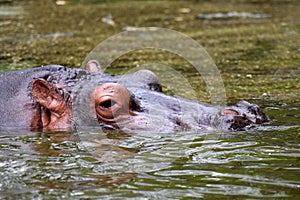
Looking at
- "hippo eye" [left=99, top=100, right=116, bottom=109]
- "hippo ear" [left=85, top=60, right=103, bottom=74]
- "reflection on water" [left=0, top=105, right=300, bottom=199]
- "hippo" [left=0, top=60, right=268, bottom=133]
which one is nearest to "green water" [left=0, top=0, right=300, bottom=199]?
"reflection on water" [left=0, top=105, right=300, bottom=199]

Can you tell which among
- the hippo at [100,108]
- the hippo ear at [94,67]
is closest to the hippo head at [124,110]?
the hippo at [100,108]

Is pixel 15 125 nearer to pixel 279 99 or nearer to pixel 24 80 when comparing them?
pixel 24 80

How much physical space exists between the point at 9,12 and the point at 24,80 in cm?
922

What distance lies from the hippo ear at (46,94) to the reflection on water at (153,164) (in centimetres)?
26

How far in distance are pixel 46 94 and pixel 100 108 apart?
0.48 meters

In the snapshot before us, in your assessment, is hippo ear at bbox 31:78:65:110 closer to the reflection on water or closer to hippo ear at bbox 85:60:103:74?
the reflection on water

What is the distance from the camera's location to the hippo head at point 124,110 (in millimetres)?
5398

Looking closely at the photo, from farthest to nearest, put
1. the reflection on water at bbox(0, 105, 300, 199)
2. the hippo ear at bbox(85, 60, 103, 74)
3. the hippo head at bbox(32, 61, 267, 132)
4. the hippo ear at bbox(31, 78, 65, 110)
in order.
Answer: the hippo ear at bbox(85, 60, 103, 74) < the hippo ear at bbox(31, 78, 65, 110) < the hippo head at bbox(32, 61, 267, 132) < the reflection on water at bbox(0, 105, 300, 199)

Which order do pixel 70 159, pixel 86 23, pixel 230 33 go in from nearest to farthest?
pixel 70 159 → pixel 230 33 → pixel 86 23

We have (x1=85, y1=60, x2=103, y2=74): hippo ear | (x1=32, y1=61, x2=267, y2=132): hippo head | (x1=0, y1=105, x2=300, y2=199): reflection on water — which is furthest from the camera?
(x1=85, y1=60, x2=103, y2=74): hippo ear

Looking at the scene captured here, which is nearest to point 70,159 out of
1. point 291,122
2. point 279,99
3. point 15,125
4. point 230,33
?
point 15,125

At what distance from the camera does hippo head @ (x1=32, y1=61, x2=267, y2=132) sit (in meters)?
5.40

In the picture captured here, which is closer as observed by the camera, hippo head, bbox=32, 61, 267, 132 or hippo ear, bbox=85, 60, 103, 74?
hippo head, bbox=32, 61, 267, 132

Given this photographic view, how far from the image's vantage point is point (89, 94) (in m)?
5.55
